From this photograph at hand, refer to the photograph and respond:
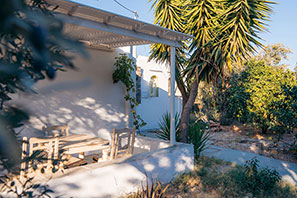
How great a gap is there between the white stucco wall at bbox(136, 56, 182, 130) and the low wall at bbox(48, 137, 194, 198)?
6.63 meters

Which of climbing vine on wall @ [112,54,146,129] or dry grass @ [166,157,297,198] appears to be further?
climbing vine on wall @ [112,54,146,129]

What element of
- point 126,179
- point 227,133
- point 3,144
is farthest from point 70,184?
point 227,133

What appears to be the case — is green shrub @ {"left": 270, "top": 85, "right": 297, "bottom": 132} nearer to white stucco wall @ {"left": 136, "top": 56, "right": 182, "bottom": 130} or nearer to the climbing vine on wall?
the climbing vine on wall

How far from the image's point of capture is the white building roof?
348 centimetres

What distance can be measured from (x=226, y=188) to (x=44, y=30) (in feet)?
14.3

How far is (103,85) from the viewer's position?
6.44 meters

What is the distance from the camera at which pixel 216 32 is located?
6.04 m

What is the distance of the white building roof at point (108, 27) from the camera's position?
3.48 metres

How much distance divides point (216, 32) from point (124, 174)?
4.07 metres

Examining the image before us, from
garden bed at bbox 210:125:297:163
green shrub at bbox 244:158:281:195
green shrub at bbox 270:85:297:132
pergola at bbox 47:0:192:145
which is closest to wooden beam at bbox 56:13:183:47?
pergola at bbox 47:0:192:145

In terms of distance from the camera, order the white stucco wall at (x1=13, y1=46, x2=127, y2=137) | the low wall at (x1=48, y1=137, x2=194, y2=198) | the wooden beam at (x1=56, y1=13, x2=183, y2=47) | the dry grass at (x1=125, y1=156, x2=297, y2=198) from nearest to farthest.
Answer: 1. the low wall at (x1=48, y1=137, x2=194, y2=198)
2. the wooden beam at (x1=56, y1=13, x2=183, y2=47)
3. the dry grass at (x1=125, y1=156, x2=297, y2=198)
4. the white stucco wall at (x1=13, y1=46, x2=127, y2=137)

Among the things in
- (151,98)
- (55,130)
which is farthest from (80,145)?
(151,98)

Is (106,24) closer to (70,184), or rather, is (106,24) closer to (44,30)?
(70,184)

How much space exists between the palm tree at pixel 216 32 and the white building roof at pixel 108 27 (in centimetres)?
102
